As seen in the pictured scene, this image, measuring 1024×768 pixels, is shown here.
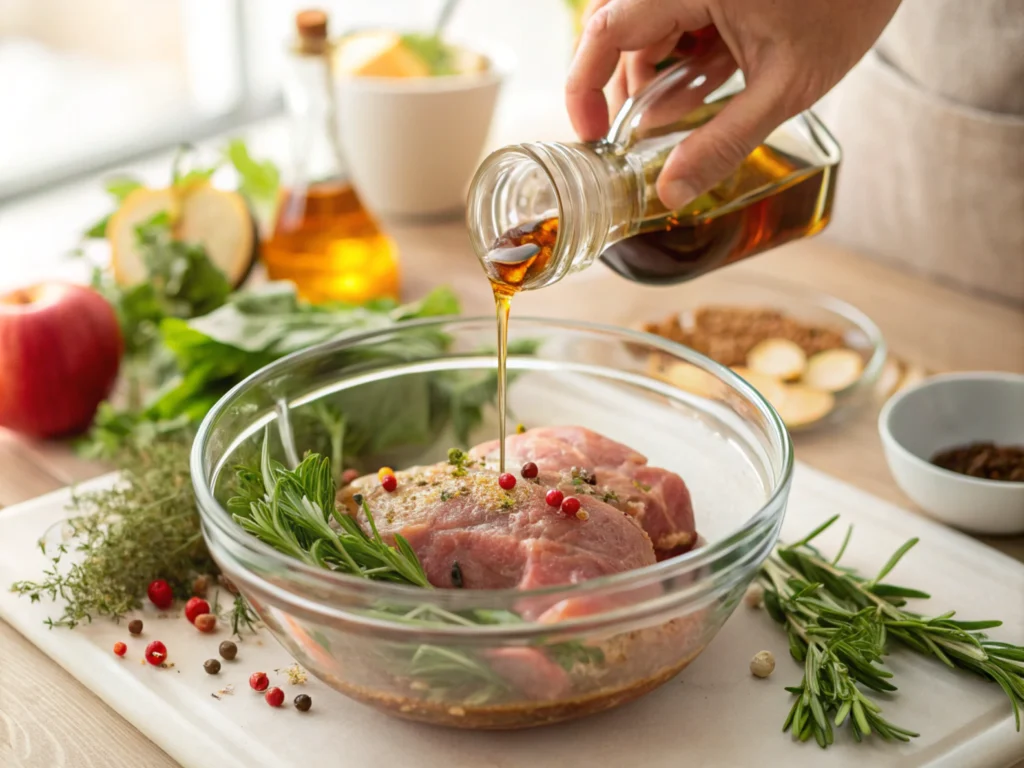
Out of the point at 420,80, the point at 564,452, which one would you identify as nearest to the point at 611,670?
the point at 564,452

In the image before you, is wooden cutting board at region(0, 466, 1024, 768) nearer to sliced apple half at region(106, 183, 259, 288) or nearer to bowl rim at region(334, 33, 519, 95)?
sliced apple half at region(106, 183, 259, 288)

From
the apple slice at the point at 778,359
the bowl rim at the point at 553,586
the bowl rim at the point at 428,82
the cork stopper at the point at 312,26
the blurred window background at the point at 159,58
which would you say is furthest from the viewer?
the blurred window background at the point at 159,58

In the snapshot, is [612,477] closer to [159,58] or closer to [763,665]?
[763,665]

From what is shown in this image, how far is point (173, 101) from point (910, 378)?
2.03m

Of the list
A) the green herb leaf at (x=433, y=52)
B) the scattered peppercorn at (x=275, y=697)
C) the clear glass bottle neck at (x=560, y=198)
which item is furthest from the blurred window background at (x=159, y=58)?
the scattered peppercorn at (x=275, y=697)

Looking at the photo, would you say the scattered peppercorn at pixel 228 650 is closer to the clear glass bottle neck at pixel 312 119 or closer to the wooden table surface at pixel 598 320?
the wooden table surface at pixel 598 320

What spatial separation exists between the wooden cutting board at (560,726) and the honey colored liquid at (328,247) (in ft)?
2.55

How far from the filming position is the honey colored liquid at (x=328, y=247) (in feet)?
6.10

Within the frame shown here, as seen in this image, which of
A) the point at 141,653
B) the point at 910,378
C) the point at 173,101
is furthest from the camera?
the point at 173,101

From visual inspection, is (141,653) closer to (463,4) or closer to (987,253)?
(987,253)

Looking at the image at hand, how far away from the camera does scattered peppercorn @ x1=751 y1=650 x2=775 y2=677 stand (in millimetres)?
1101

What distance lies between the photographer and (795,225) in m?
1.35

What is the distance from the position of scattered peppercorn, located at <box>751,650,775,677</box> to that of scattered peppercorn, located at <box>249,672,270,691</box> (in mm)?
437

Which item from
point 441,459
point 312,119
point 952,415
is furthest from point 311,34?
point 952,415
